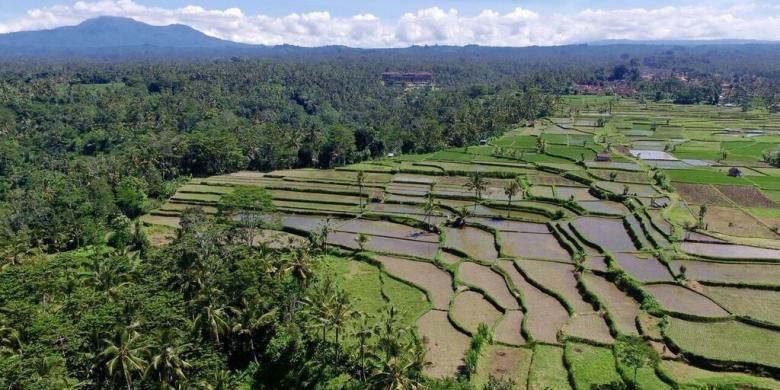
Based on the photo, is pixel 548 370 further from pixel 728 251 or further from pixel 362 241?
pixel 728 251

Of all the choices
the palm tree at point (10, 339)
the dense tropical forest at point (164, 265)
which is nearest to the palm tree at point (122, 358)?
the dense tropical forest at point (164, 265)

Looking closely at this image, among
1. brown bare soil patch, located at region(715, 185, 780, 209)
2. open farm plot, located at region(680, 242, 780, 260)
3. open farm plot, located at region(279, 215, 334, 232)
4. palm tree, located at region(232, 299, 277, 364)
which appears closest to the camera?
palm tree, located at region(232, 299, 277, 364)

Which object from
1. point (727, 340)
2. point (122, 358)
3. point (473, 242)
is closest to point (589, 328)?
point (727, 340)

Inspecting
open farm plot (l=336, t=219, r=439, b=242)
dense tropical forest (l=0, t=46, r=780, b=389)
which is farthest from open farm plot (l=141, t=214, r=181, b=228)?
open farm plot (l=336, t=219, r=439, b=242)

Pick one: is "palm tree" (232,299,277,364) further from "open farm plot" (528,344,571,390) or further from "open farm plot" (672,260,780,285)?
"open farm plot" (672,260,780,285)

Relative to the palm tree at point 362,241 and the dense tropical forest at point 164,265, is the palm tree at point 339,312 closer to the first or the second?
the dense tropical forest at point 164,265

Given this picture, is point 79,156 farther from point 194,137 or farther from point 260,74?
point 260,74
